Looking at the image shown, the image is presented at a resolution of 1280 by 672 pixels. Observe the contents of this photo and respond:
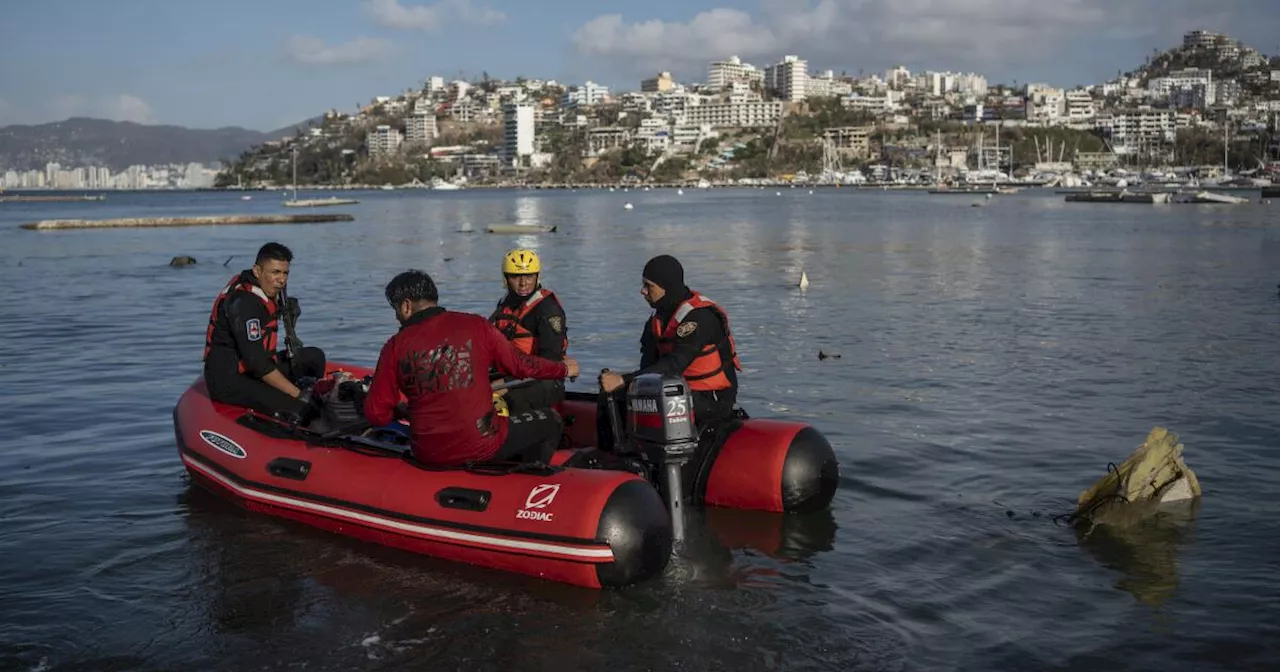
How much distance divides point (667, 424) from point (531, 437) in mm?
1092

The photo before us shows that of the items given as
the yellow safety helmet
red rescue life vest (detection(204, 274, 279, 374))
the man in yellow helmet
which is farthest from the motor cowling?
red rescue life vest (detection(204, 274, 279, 374))

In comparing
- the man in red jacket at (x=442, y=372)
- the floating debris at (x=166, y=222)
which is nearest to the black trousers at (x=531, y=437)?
the man in red jacket at (x=442, y=372)

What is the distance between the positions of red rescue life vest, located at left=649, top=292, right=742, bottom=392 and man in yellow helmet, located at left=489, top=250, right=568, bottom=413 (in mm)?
700

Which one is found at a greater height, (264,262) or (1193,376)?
(264,262)

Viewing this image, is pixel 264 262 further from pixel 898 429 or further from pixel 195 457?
pixel 898 429

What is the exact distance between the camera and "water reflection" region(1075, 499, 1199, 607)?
681cm

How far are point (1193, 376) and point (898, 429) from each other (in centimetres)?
524

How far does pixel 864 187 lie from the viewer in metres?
175

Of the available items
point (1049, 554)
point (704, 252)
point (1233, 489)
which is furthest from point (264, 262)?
point (704, 252)

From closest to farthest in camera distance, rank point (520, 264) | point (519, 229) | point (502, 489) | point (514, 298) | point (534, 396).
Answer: point (502, 489) → point (534, 396) → point (520, 264) → point (514, 298) → point (519, 229)

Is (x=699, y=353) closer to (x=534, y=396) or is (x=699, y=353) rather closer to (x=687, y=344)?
(x=687, y=344)

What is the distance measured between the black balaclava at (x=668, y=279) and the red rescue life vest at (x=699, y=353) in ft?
0.22

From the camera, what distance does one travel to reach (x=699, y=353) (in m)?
7.57

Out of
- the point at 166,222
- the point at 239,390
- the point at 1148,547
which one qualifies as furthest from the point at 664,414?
the point at 166,222
